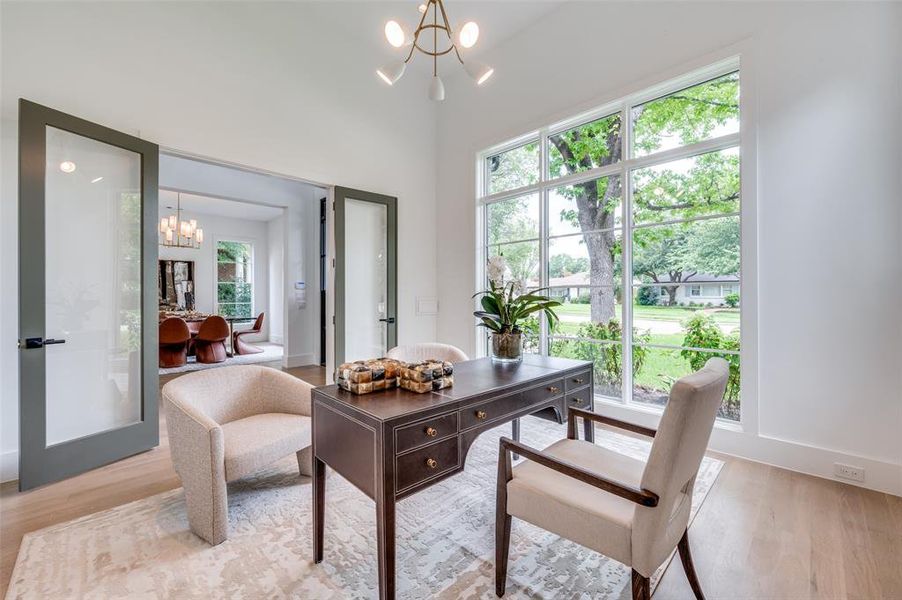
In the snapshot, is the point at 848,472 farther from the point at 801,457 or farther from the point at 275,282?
the point at 275,282

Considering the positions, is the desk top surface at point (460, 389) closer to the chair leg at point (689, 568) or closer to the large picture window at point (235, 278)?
the chair leg at point (689, 568)

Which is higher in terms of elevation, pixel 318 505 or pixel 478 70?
pixel 478 70

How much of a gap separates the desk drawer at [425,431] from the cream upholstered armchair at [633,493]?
23 centimetres

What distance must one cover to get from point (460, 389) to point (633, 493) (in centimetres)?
75

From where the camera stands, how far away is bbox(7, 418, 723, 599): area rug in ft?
5.04

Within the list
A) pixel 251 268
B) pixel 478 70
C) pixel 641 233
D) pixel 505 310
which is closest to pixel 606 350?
pixel 641 233

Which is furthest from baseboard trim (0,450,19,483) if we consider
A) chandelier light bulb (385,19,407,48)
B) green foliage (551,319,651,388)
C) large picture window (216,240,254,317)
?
large picture window (216,240,254,317)

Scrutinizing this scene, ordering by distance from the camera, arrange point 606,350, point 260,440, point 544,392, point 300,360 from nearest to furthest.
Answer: point 544,392, point 260,440, point 606,350, point 300,360

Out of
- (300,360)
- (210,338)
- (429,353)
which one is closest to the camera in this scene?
(429,353)

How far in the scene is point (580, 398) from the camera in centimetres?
218

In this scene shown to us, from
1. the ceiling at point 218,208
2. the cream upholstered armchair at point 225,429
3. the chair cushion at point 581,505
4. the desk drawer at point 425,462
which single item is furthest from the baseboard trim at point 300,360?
the chair cushion at point 581,505

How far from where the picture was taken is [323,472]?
5.53ft

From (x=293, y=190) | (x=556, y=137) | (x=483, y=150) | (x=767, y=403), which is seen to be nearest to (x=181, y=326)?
(x=293, y=190)

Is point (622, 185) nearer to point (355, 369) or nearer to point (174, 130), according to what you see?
point (355, 369)
